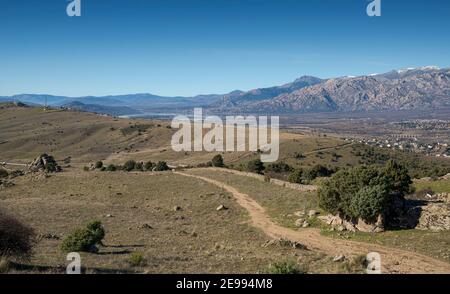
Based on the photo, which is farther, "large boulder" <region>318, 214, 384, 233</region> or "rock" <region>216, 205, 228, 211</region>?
"rock" <region>216, 205, 228, 211</region>

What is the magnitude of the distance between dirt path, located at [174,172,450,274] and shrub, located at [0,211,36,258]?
598 inches

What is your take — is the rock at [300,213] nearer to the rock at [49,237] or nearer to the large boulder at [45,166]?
the rock at [49,237]

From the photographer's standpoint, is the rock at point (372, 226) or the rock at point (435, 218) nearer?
the rock at point (435, 218)

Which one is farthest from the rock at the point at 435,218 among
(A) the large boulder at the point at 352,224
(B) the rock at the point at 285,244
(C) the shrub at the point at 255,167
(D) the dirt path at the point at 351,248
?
(C) the shrub at the point at 255,167

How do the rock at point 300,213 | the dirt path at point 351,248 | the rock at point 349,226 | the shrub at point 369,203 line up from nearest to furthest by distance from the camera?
the dirt path at point 351,248, the shrub at point 369,203, the rock at point 349,226, the rock at point 300,213

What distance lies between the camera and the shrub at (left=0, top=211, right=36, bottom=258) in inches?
724

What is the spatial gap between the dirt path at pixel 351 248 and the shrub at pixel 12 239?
1518 centimetres

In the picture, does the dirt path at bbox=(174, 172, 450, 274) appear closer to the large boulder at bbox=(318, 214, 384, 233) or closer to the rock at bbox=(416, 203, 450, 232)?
the large boulder at bbox=(318, 214, 384, 233)

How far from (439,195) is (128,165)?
180 feet

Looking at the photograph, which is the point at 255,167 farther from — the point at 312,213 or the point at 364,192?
the point at 364,192

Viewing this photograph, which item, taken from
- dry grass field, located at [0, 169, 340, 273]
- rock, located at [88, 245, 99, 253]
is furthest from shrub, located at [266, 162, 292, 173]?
rock, located at [88, 245, 99, 253]

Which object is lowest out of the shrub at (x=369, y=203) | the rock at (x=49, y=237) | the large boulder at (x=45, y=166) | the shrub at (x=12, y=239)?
the large boulder at (x=45, y=166)

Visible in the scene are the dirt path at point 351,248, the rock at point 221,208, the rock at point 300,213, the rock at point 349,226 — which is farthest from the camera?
the rock at point 221,208

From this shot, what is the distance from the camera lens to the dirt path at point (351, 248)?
70.4ft
